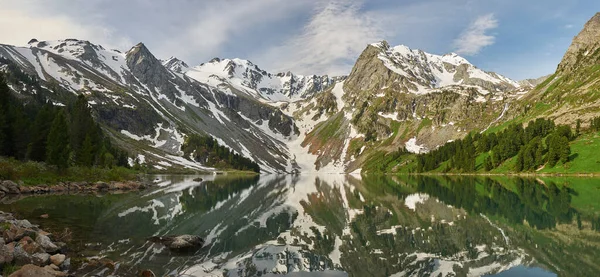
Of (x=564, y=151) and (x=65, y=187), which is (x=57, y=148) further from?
(x=564, y=151)

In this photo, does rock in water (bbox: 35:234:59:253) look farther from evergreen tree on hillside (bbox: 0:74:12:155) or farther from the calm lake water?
evergreen tree on hillside (bbox: 0:74:12:155)

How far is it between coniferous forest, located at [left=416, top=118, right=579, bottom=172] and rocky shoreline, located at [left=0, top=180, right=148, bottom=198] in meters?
126

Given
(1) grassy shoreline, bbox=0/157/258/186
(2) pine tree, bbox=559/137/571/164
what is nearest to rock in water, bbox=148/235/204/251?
(1) grassy shoreline, bbox=0/157/258/186

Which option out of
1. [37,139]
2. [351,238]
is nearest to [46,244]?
[351,238]

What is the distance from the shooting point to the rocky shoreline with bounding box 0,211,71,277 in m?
14.0

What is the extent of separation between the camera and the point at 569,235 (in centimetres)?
2602

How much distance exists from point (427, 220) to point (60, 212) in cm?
3711

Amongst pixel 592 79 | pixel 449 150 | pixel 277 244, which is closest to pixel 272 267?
pixel 277 244

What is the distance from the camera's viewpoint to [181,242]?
23375 mm

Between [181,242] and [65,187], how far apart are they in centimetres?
5490

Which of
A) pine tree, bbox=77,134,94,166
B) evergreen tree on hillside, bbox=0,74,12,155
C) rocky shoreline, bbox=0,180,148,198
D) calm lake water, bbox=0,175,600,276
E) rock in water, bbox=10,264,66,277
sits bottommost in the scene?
calm lake water, bbox=0,175,600,276

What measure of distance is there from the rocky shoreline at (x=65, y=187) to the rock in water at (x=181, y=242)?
129 feet

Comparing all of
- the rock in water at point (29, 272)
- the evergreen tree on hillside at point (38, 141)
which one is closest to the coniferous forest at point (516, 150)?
the rock in water at point (29, 272)

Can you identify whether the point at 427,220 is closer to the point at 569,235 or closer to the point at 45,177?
the point at 569,235
